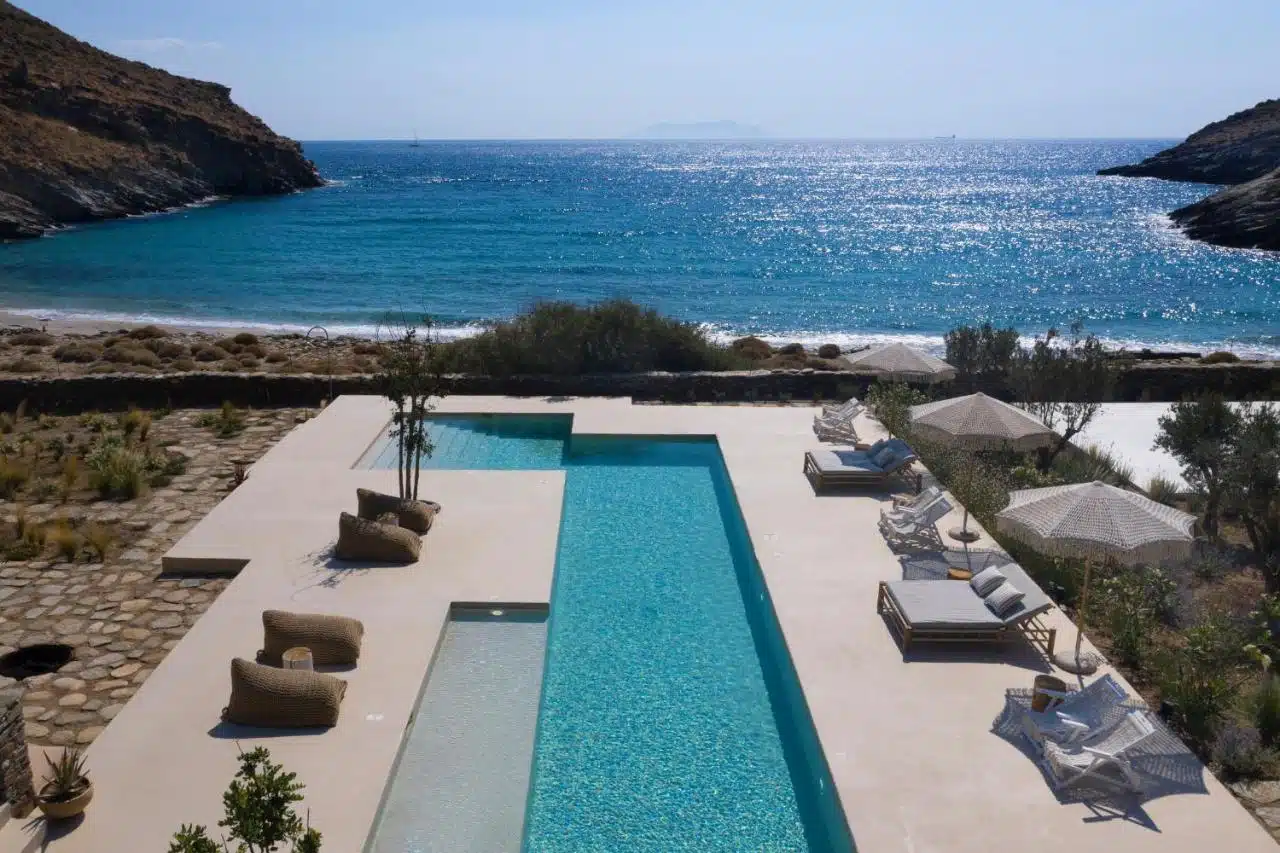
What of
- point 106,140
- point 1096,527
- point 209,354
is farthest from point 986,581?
point 106,140

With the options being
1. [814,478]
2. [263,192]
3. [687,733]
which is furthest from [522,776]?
[263,192]

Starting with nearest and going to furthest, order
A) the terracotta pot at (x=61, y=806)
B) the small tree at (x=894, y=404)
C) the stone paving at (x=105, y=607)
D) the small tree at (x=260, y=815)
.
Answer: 1. the small tree at (x=260, y=815)
2. the terracotta pot at (x=61, y=806)
3. the stone paving at (x=105, y=607)
4. the small tree at (x=894, y=404)

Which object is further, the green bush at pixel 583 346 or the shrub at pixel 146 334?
the shrub at pixel 146 334

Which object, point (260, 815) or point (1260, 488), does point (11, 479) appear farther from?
point (1260, 488)

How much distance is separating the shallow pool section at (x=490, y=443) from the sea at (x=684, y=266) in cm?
1519

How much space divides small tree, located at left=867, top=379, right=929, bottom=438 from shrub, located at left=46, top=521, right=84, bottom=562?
407 inches

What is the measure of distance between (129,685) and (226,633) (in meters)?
0.85

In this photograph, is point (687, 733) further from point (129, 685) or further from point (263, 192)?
point (263, 192)

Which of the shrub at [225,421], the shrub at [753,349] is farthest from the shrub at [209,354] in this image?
the shrub at [753,349]

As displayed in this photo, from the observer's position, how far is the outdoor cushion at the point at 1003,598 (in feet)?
26.7

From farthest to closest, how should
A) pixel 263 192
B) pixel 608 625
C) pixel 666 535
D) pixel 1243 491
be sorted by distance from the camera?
1. pixel 263 192
2. pixel 666 535
3. pixel 1243 491
4. pixel 608 625

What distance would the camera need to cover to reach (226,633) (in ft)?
27.3

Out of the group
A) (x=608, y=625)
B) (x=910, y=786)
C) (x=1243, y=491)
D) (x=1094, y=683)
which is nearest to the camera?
(x=910, y=786)

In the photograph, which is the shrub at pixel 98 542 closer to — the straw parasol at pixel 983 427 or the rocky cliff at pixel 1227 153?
the straw parasol at pixel 983 427
